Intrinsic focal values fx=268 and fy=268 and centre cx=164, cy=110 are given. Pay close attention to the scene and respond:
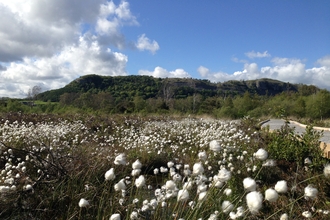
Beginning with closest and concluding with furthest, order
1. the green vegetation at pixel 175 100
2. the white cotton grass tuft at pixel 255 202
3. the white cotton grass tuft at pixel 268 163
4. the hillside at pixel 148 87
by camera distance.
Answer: the white cotton grass tuft at pixel 255 202
the white cotton grass tuft at pixel 268 163
the green vegetation at pixel 175 100
the hillside at pixel 148 87

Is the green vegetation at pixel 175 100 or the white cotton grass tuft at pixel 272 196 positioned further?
the green vegetation at pixel 175 100

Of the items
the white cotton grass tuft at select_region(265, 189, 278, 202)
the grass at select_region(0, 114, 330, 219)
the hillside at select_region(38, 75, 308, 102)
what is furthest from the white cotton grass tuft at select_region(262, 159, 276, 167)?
the hillside at select_region(38, 75, 308, 102)

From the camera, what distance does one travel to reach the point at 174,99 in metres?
70.3

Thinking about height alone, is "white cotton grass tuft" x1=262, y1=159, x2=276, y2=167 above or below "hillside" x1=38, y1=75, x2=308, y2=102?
below

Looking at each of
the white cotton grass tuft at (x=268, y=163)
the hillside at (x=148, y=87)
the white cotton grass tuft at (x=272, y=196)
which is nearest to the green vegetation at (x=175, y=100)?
the hillside at (x=148, y=87)

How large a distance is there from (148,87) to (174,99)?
138 feet

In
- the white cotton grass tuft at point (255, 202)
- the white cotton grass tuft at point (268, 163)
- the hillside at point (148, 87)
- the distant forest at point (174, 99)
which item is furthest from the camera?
the hillside at point (148, 87)

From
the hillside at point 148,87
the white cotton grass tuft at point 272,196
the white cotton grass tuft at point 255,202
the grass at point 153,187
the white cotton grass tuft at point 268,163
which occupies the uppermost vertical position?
the hillside at point 148,87

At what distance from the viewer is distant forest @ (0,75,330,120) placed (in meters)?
24.9

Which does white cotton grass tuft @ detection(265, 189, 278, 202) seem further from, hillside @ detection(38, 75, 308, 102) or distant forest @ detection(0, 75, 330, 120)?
hillside @ detection(38, 75, 308, 102)

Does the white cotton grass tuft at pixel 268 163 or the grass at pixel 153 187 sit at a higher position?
the white cotton grass tuft at pixel 268 163

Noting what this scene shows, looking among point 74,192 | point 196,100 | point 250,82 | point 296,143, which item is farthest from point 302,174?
point 250,82

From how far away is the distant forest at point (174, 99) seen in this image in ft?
81.8

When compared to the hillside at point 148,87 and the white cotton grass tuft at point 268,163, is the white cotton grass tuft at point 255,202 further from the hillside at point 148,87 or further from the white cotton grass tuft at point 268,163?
the hillside at point 148,87
